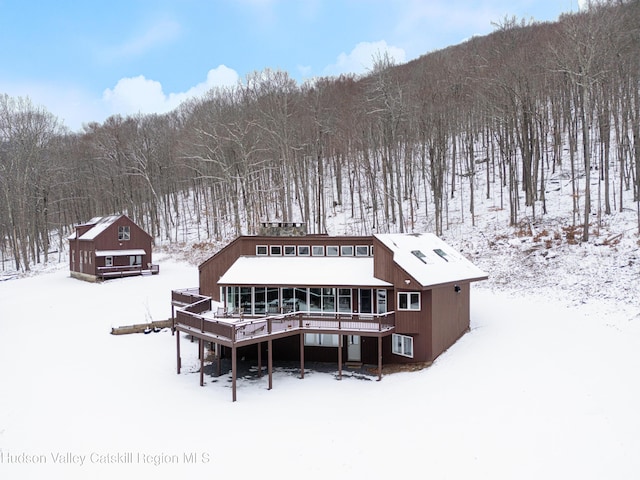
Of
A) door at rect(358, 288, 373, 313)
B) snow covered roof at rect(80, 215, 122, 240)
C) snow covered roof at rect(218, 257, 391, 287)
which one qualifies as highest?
snow covered roof at rect(80, 215, 122, 240)

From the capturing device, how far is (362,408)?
46.2 feet

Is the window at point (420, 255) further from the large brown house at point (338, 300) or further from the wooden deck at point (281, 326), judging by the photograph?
the wooden deck at point (281, 326)

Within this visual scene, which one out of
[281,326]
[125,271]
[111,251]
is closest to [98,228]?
[111,251]

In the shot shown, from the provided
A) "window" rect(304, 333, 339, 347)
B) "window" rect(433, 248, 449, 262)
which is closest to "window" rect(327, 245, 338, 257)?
"window" rect(304, 333, 339, 347)

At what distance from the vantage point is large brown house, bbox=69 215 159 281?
1359 inches

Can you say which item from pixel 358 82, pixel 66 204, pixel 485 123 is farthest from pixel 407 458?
pixel 66 204

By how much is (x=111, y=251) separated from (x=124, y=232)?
193 centimetres

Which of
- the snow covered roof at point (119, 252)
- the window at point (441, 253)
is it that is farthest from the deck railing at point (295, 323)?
the snow covered roof at point (119, 252)

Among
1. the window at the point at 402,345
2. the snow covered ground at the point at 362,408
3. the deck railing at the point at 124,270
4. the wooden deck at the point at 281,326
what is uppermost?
the deck railing at the point at 124,270

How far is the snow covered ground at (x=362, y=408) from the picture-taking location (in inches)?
425

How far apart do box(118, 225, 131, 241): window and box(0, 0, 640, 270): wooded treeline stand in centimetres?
926

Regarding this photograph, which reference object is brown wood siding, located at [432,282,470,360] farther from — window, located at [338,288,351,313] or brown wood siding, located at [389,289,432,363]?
window, located at [338,288,351,313]

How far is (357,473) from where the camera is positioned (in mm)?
10516

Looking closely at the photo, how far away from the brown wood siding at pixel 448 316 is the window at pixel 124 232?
28.5 m
